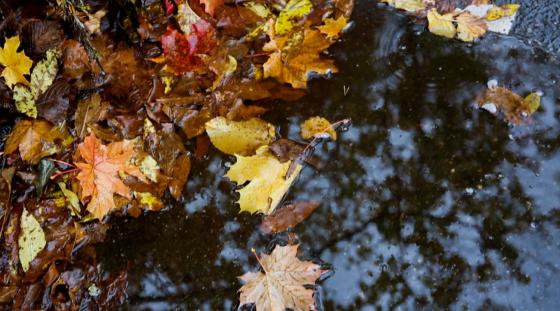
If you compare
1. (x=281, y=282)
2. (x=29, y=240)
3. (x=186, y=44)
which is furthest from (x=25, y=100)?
(x=281, y=282)

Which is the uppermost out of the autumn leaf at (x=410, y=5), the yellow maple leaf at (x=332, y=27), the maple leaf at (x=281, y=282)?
the autumn leaf at (x=410, y=5)

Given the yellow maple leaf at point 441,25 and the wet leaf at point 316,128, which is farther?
the yellow maple leaf at point 441,25

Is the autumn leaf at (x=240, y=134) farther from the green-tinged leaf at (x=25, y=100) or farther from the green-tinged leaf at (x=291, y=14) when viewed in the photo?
the green-tinged leaf at (x=25, y=100)

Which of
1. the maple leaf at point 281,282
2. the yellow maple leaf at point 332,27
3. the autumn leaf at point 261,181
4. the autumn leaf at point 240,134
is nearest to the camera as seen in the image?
the maple leaf at point 281,282

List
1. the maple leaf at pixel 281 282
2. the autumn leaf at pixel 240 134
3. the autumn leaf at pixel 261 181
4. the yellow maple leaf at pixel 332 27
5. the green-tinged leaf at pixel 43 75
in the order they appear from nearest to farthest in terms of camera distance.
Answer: the maple leaf at pixel 281 282, the autumn leaf at pixel 261 181, the autumn leaf at pixel 240 134, the green-tinged leaf at pixel 43 75, the yellow maple leaf at pixel 332 27

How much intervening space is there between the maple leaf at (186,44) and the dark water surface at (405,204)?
1.64 feet

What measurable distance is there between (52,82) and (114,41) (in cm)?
38

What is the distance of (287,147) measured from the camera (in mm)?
2164

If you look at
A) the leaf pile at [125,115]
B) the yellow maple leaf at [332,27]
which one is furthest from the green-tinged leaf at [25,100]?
the yellow maple leaf at [332,27]

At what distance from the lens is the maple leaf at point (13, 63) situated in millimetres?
2236

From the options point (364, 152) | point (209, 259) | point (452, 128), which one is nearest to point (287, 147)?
point (364, 152)

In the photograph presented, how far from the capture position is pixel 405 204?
202cm

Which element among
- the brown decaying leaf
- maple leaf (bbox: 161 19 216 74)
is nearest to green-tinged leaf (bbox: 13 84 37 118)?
maple leaf (bbox: 161 19 216 74)

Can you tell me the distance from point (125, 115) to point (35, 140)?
0.43 meters
